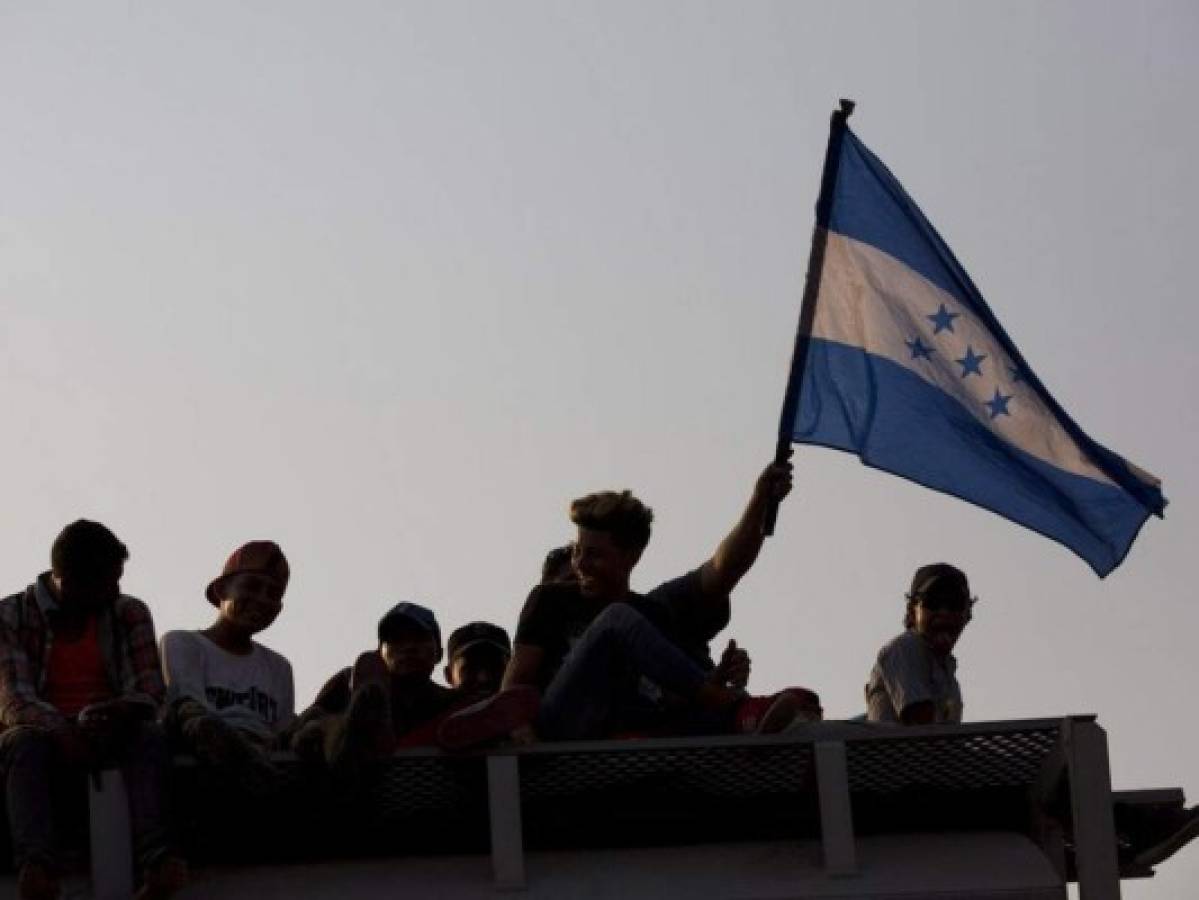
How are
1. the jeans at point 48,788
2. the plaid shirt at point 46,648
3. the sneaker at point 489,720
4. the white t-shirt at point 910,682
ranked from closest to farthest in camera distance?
the jeans at point 48,788 → the sneaker at point 489,720 → the plaid shirt at point 46,648 → the white t-shirt at point 910,682

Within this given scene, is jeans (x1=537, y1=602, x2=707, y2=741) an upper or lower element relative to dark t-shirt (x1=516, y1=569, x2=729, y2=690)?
lower

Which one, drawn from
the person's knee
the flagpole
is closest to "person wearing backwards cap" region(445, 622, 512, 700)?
the flagpole

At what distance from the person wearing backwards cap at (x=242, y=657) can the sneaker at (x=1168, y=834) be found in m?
3.31

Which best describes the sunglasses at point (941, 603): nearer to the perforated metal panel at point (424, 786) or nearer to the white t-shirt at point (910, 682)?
the white t-shirt at point (910, 682)

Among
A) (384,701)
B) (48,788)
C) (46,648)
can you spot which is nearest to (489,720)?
(384,701)

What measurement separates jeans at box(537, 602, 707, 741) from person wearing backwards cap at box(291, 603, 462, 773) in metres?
0.61

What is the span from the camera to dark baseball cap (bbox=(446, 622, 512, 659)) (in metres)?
12.8

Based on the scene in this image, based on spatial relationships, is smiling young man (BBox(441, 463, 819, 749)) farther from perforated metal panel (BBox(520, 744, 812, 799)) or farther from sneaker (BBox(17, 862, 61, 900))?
sneaker (BBox(17, 862, 61, 900))

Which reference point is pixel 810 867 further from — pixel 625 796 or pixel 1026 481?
pixel 1026 481

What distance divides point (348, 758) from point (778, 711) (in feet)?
5.06

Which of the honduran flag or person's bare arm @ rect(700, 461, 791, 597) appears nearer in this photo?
person's bare arm @ rect(700, 461, 791, 597)

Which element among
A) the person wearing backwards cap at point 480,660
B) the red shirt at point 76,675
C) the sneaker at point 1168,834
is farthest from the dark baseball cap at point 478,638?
the sneaker at point 1168,834

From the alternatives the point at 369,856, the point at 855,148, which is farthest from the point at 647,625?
the point at 855,148

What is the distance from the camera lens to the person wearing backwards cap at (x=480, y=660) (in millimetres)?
12734
